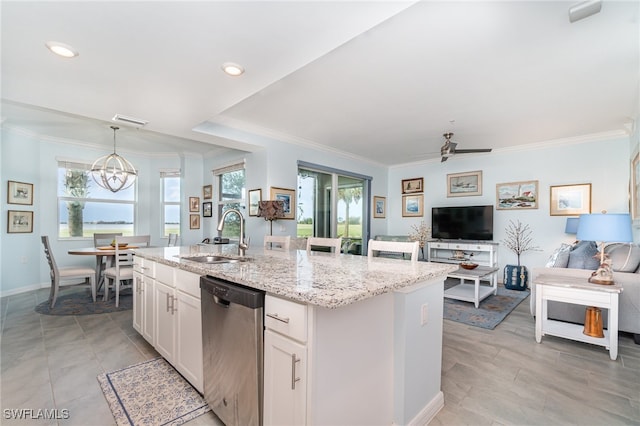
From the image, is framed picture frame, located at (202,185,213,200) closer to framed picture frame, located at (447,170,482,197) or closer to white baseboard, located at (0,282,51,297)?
white baseboard, located at (0,282,51,297)

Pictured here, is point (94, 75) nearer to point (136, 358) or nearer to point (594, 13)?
point (136, 358)

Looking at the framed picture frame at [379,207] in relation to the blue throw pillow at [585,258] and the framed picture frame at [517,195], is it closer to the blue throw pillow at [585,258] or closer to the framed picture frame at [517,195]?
the framed picture frame at [517,195]

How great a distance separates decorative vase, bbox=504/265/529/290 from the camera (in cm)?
491

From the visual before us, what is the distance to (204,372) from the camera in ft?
5.81

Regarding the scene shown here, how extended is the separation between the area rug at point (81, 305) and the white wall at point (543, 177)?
5.84 m

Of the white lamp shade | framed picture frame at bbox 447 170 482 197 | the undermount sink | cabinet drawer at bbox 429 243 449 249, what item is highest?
framed picture frame at bbox 447 170 482 197

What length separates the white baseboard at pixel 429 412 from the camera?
1631mm

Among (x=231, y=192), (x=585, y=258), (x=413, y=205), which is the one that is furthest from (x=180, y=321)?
(x=413, y=205)

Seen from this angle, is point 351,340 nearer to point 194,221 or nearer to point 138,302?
point 138,302

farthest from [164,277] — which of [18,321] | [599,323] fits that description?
[599,323]

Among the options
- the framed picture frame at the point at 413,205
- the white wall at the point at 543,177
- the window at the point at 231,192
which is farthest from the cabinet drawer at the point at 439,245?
the window at the point at 231,192

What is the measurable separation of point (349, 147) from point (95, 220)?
5.07m

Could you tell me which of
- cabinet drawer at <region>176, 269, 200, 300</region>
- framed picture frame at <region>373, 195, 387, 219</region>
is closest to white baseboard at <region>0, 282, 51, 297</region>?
cabinet drawer at <region>176, 269, 200, 300</region>

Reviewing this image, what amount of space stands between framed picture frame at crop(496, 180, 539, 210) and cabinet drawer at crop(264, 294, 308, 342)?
563cm
